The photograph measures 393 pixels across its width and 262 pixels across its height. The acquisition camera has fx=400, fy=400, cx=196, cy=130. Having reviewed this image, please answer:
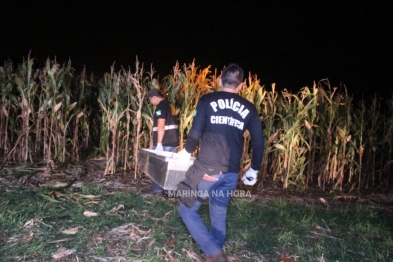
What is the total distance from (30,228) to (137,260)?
1.26 meters

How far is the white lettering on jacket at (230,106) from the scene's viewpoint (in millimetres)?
3299

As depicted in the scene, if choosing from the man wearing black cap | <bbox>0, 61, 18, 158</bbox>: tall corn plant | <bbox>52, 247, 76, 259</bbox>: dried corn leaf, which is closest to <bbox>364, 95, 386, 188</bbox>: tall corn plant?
the man wearing black cap

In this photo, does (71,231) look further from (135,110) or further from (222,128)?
(135,110)

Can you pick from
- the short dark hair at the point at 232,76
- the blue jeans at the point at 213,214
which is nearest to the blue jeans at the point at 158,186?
the blue jeans at the point at 213,214

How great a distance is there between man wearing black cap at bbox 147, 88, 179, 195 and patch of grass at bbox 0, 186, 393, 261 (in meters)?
0.77

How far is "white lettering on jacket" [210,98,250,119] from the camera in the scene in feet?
10.8

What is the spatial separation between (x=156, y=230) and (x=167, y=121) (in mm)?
2011

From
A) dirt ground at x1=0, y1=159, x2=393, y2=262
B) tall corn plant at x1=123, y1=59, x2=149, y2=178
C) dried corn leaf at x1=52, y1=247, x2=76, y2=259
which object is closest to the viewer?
dried corn leaf at x1=52, y1=247, x2=76, y2=259

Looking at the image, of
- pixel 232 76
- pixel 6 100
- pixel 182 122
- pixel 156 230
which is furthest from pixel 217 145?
pixel 6 100

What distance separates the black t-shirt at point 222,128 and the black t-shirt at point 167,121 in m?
2.43

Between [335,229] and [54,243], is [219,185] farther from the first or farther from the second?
[335,229]

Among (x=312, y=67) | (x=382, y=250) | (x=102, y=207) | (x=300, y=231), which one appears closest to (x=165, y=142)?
(x=102, y=207)

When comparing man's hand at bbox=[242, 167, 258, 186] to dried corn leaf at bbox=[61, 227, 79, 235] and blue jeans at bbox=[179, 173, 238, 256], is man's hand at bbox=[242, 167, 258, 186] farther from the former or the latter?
dried corn leaf at bbox=[61, 227, 79, 235]

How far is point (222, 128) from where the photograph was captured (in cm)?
334
